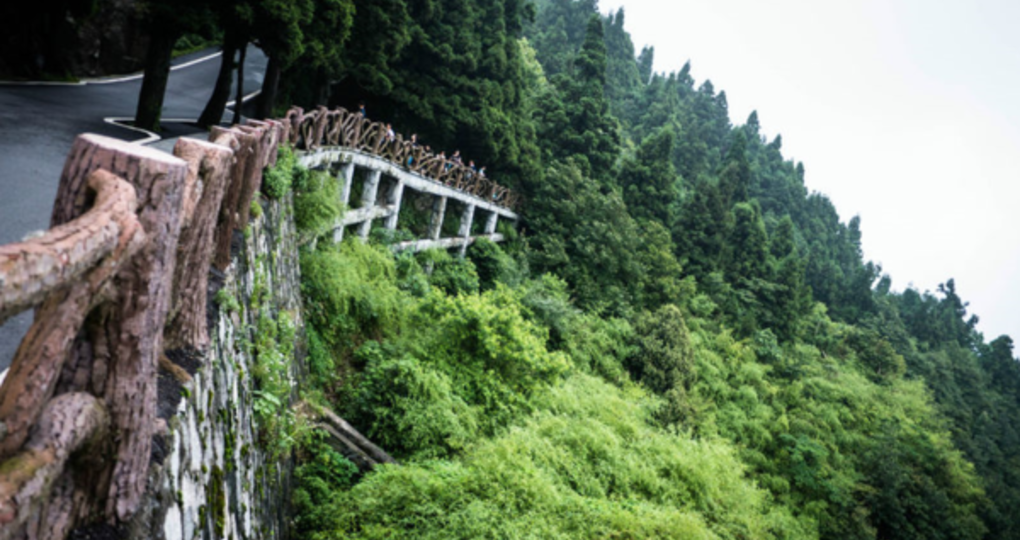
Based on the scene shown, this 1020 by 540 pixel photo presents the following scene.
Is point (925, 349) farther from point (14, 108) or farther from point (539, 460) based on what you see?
point (14, 108)

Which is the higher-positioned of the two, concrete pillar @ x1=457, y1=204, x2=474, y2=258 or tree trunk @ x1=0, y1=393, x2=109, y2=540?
tree trunk @ x1=0, y1=393, x2=109, y2=540

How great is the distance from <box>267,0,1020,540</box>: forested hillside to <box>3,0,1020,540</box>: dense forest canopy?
0.23ft

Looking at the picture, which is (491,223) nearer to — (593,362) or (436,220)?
(436,220)

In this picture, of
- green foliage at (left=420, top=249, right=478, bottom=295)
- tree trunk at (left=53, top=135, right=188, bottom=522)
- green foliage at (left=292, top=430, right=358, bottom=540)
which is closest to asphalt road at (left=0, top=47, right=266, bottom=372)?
tree trunk at (left=53, top=135, right=188, bottom=522)

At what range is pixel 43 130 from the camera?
10.2 m

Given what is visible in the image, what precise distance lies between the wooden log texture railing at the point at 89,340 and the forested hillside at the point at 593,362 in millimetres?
5103

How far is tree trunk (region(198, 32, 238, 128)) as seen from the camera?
14.9 meters

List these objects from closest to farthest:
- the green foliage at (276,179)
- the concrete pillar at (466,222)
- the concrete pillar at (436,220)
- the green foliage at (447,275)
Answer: the green foliage at (276,179) < the green foliage at (447,275) < the concrete pillar at (436,220) < the concrete pillar at (466,222)

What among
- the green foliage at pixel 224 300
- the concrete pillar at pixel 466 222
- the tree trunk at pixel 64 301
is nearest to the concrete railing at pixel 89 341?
the tree trunk at pixel 64 301

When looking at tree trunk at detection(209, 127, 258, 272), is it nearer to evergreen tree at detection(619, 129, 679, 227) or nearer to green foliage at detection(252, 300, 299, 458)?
green foliage at detection(252, 300, 299, 458)

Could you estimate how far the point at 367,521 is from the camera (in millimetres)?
6984

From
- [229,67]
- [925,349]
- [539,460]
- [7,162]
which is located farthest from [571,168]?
[925,349]

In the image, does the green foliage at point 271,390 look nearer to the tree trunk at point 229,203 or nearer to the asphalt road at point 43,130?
the tree trunk at point 229,203

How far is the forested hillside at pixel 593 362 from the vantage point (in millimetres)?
8305
